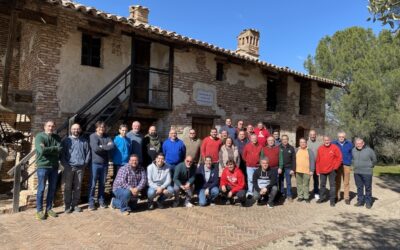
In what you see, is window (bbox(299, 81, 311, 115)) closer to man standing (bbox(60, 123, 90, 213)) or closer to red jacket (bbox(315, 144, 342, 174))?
red jacket (bbox(315, 144, 342, 174))

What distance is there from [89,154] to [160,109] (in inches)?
154

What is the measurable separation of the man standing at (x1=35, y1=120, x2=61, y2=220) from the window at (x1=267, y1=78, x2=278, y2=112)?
1041 cm

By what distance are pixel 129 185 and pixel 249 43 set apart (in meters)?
12.1

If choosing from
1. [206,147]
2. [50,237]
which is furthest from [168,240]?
[206,147]

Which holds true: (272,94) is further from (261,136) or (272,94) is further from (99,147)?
(99,147)

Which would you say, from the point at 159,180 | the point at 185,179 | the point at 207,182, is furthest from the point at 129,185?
the point at 207,182

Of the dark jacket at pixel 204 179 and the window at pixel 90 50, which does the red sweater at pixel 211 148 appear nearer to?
the dark jacket at pixel 204 179

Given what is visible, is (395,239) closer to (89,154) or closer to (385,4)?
(385,4)

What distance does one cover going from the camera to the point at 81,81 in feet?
31.7

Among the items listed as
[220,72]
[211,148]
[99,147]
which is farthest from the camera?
[220,72]

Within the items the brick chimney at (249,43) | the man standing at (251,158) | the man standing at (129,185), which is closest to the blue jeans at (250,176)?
the man standing at (251,158)

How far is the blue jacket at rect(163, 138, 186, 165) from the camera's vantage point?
27.6 ft

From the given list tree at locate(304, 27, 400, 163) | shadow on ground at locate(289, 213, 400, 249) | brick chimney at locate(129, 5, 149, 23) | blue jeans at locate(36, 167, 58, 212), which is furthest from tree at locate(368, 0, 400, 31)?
tree at locate(304, 27, 400, 163)

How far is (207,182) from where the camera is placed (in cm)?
840
